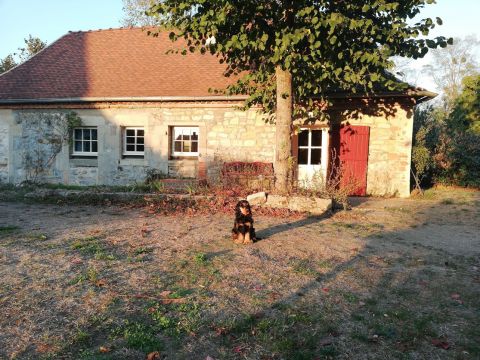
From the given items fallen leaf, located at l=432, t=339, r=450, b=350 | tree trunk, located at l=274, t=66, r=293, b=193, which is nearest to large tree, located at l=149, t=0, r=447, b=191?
tree trunk, located at l=274, t=66, r=293, b=193

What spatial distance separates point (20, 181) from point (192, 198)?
734 cm

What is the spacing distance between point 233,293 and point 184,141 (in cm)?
913

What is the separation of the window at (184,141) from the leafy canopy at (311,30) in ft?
13.9

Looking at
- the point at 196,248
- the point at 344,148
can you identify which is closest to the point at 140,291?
the point at 196,248

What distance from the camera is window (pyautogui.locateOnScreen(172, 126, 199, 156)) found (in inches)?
488

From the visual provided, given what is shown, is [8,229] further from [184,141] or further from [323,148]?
[323,148]

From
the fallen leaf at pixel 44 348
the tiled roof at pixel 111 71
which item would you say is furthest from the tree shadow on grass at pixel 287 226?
the tiled roof at pixel 111 71

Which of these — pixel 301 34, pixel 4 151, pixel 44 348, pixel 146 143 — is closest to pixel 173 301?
pixel 44 348

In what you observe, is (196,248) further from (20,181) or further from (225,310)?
(20,181)

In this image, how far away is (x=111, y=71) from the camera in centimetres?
1345

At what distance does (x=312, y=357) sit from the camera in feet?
8.82

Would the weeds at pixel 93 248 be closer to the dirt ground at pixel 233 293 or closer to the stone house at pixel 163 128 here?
the dirt ground at pixel 233 293

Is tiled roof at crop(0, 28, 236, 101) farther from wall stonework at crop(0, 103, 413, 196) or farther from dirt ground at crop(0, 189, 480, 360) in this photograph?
dirt ground at crop(0, 189, 480, 360)

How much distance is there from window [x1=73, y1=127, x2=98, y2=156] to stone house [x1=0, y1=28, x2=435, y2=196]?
0.03 meters
